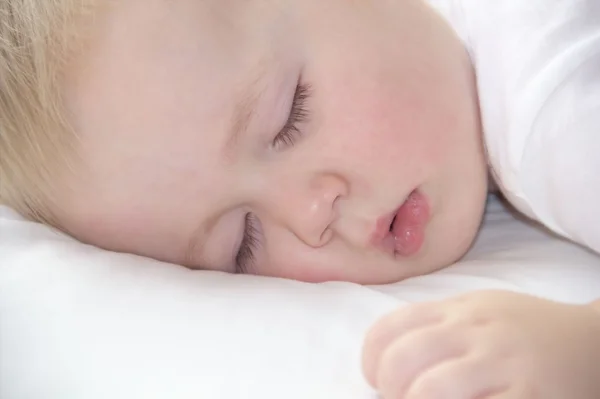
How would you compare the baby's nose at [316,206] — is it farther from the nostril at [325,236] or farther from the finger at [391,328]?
the finger at [391,328]

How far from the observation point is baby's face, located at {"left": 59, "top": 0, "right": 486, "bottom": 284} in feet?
2.51

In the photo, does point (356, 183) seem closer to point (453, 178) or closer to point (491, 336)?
point (453, 178)

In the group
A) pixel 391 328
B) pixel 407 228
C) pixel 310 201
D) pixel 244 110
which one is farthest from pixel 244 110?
pixel 391 328

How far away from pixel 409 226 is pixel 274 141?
0.19 meters

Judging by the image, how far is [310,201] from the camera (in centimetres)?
80

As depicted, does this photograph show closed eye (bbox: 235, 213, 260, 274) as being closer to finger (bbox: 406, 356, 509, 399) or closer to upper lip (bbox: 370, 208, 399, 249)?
upper lip (bbox: 370, 208, 399, 249)

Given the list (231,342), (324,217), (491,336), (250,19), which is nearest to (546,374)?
(491,336)

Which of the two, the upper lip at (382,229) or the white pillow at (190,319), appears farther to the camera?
the upper lip at (382,229)

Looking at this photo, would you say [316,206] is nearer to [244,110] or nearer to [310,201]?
[310,201]

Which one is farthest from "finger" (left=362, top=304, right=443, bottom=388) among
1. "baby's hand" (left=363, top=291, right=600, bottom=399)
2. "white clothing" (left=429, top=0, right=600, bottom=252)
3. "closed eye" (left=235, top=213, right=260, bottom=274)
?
"closed eye" (left=235, top=213, right=260, bottom=274)

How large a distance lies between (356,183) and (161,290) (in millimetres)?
260

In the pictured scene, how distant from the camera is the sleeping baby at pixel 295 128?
75cm

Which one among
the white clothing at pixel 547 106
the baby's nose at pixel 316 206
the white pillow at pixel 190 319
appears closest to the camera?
the white pillow at pixel 190 319

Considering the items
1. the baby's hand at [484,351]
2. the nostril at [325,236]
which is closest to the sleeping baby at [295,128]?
the nostril at [325,236]
